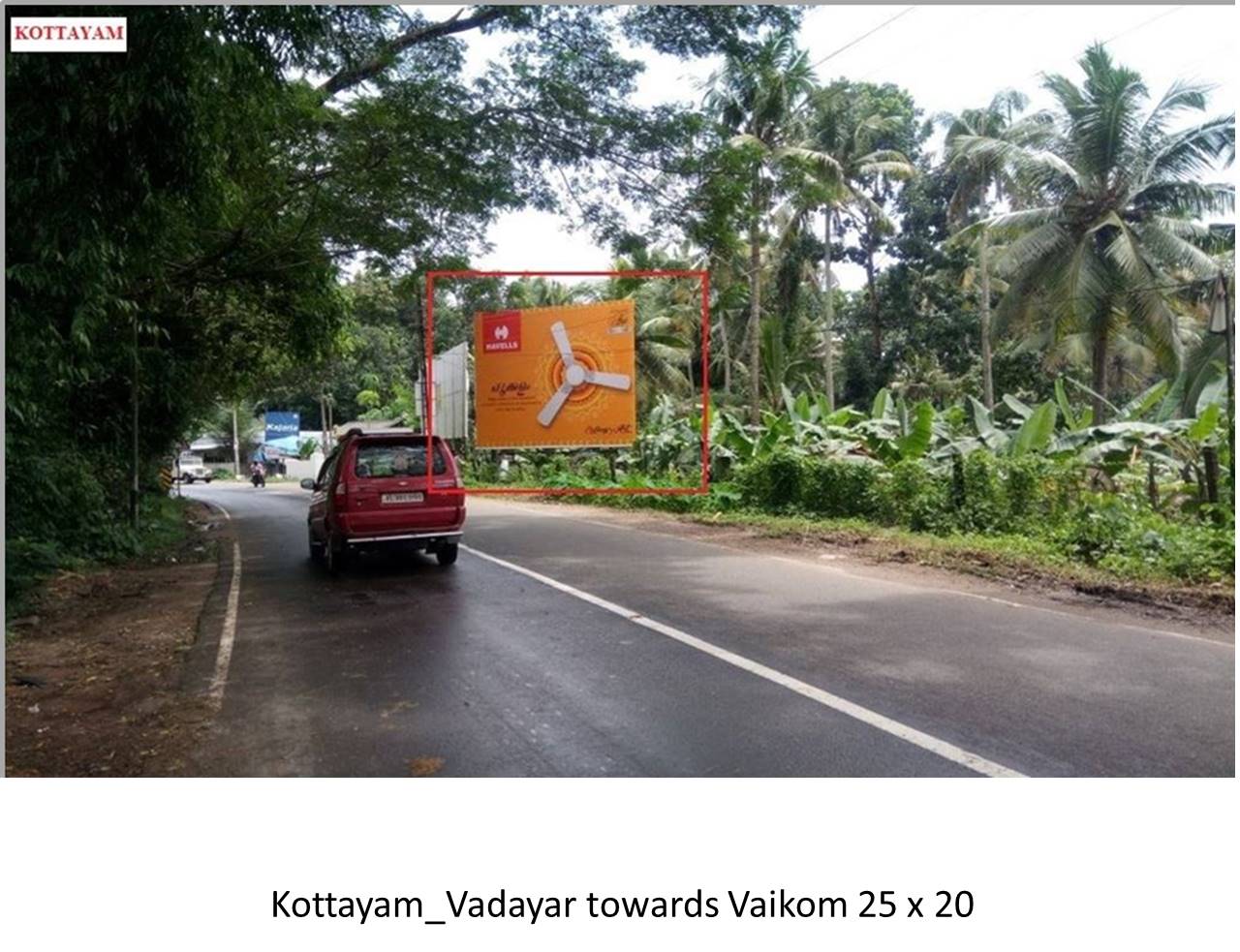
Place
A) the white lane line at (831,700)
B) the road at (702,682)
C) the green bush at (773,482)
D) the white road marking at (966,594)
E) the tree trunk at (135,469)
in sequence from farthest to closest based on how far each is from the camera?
the green bush at (773,482)
the tree trunk at (135,469)
the white road marking at (966,594)
the road at (702,682)
the white lane line at (831,700)

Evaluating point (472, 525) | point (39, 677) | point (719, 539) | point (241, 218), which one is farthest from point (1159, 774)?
point (472, 525)

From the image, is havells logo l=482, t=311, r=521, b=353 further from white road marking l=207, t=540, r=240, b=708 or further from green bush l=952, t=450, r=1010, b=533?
green bush l=952, t=450, r=1010, b=533

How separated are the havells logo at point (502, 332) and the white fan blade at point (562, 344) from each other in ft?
1.18

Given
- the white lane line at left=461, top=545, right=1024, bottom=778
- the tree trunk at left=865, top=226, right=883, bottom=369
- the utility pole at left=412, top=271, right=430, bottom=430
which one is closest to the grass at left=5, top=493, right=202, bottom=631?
the utility pole at left=412, top=271, right=430, bottom=430

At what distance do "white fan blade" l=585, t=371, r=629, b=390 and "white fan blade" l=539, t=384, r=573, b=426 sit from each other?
8.3 inches

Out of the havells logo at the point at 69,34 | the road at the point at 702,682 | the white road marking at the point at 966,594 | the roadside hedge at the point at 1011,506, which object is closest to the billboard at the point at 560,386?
the road at the point at 702,682

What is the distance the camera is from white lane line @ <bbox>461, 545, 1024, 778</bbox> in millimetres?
3961

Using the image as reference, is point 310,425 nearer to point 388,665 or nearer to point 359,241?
point 359,241

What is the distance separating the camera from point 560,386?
7.95m

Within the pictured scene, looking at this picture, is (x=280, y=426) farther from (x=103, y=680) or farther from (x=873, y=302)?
(x=103, y=680)

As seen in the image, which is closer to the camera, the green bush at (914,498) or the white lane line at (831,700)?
the white lane line at (831,700)

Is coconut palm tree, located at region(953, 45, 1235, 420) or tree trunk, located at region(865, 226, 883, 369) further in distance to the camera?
tree trunk, located at region(865, 226, 883, 369)

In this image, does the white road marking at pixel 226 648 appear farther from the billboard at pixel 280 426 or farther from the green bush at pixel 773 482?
the billboard at pixel 280 426

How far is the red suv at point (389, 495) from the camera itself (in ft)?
31.8
